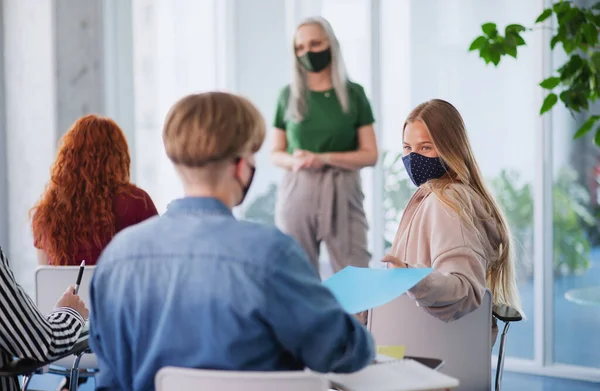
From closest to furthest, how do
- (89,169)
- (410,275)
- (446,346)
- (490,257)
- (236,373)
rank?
1. (236,373)
2. (410,275)
3. (446,346)
4. (490,257)
5. (89,169)

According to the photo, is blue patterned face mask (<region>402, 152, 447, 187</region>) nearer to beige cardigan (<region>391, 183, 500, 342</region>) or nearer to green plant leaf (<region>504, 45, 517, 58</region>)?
beige cardigan (<region>391, 183, 500, 342</region>)

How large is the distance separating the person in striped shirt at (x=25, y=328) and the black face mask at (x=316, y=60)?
7.33 ft

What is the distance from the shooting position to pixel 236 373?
1.37 meters

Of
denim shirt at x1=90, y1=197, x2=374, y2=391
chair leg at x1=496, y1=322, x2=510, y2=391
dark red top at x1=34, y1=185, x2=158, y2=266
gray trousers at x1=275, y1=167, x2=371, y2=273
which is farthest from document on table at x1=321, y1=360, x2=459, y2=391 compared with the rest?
gray trousers at x1=275, y1=167, x2=371, y2=273

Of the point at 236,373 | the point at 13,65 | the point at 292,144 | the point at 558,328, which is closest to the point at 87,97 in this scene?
the point at 13,65

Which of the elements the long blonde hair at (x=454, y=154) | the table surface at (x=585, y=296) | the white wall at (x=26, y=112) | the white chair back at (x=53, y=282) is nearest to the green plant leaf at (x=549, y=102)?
the long blonde hair at (x=454, y=154)

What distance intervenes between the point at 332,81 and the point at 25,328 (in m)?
2.42

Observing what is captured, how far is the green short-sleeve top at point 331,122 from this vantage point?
404cm

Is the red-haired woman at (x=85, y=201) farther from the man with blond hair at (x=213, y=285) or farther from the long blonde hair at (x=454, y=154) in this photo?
the man with blond hair at (x=213, y=285)

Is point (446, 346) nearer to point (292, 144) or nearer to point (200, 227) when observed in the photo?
point (200, 227)

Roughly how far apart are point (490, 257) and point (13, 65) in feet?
13.0

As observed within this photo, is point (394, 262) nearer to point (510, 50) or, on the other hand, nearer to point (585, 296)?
point (510, 50)

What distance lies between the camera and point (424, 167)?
8.07 ft

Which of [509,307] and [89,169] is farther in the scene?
[89,169]
